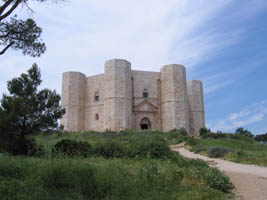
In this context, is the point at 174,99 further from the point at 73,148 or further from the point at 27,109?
the point at 27,109

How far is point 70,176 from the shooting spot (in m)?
5.46

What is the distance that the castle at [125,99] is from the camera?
27.0m

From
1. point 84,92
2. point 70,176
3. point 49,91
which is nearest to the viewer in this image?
point 70,176

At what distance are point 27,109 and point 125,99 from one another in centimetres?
1691

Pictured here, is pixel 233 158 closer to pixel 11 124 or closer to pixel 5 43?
pixel 11 124

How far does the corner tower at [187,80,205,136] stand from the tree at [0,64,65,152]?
22846mm

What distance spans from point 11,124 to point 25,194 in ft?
21.3

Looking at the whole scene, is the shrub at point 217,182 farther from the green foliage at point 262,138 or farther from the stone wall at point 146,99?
the green foliage at point 262,138

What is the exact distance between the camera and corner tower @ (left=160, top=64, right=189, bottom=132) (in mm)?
27828

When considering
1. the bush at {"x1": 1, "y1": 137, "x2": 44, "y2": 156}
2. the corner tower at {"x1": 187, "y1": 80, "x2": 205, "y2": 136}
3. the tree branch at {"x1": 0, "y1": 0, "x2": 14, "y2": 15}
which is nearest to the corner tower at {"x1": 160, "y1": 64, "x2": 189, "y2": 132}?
the corner tower at {"x1": 187, "y1": 80, "x2": 205, "y2": 136}

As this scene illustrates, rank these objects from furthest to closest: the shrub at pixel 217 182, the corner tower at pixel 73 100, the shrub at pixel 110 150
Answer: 1. the corner tower at pixel 73 100
2. the shrub at pixel 110 150
3. the shrub at pixel 217 182

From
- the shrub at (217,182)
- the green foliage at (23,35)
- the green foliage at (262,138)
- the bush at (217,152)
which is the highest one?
the green foliage at (23,35)

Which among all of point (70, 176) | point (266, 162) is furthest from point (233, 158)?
point (70, 176)

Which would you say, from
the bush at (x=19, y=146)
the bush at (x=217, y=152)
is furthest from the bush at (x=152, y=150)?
the bush at (x=217, y=152)
